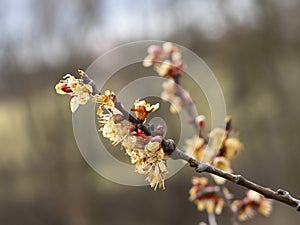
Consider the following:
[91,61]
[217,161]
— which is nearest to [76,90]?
[217,161]

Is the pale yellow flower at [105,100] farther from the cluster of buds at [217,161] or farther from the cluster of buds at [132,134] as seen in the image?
the cluster of buds at [217,161]

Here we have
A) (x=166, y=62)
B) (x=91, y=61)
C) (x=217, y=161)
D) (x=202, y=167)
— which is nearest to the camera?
(x=202, y=167)

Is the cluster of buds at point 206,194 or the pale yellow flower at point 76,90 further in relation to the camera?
the cluster of buds at point 206,194

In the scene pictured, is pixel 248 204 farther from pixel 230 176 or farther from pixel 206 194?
pixel 230 176

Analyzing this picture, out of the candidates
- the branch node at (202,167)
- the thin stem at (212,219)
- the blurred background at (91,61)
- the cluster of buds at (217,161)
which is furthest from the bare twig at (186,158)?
the blurred background at (91,61)

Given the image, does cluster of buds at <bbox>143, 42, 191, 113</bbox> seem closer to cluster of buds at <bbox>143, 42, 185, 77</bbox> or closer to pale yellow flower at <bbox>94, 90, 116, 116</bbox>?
cluster of buds at <bbox>143, 42, 185, 77</bbox>

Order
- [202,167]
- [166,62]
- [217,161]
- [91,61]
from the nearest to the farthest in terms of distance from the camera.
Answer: [202,167] < [217,161] < [166,62] < [91,61]
